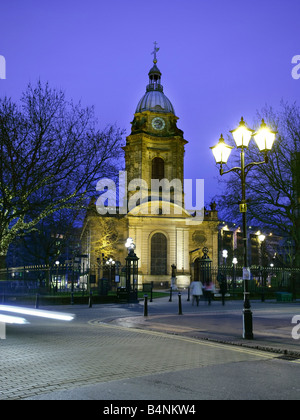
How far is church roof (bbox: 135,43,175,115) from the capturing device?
59719 millimetres

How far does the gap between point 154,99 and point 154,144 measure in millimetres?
6659

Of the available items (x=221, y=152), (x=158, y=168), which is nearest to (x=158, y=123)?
(x=158, y=168)

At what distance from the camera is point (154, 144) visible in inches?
2323

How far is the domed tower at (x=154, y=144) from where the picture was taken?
57688 mm

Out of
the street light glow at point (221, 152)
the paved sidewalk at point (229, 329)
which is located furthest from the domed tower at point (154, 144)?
the street light glow at point (221, 152)

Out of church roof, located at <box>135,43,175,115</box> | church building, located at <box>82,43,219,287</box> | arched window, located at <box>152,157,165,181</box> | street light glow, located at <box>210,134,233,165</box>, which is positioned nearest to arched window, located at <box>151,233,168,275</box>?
church building, located at <box>82,43,219,287</box>

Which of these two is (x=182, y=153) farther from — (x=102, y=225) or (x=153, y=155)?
(x=102, y=225)

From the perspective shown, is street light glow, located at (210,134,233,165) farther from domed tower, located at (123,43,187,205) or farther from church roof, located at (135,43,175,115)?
church roof, located at (135,43,175,115)

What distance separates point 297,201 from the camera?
32.1 m

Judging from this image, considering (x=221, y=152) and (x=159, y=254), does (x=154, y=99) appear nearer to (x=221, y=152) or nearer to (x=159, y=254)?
(x=159, y=254)

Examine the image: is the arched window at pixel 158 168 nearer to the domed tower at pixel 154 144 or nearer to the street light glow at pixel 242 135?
the domed tower at pixel 154 144

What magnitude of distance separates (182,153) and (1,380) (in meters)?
54.8
